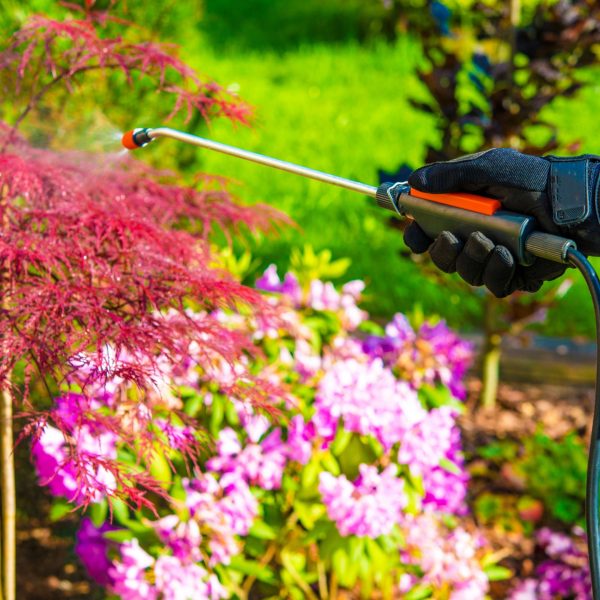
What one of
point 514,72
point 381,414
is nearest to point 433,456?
point 381,414

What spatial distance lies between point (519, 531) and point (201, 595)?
1279 millimetres

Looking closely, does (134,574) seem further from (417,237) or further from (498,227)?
(498,227)

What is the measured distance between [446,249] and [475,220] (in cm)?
→ 7

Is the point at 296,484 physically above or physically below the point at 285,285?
below

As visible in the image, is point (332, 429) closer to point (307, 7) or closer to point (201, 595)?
point (201, 595)

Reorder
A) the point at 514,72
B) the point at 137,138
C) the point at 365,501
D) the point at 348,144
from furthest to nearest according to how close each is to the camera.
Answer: the point at 348,144 < the point at 514,72 < the point at 365,501 < the point at 137,138

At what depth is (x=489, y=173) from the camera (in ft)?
4.79

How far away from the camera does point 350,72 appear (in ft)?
22.6

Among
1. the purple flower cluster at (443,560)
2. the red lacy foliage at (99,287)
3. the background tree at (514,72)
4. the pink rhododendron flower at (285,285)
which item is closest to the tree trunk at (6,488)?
the red lacy foliage at (99,287)

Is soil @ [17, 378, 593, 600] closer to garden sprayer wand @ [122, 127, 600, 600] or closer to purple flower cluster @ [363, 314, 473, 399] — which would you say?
purple flower cluster @ [363, 314, 473, 399]

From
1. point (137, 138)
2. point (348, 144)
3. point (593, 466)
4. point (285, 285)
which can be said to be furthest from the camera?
point (348, 144)

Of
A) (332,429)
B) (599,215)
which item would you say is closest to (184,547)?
(332,429)

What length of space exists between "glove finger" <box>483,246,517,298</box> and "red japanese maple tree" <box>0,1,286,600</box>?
1.76 ft

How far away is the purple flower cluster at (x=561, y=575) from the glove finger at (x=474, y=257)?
1.46 metres
